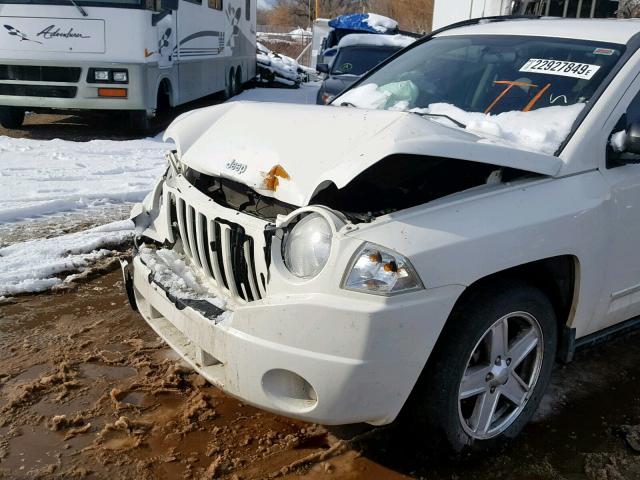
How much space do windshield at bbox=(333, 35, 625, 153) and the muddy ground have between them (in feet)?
4.49

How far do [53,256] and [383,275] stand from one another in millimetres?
3371

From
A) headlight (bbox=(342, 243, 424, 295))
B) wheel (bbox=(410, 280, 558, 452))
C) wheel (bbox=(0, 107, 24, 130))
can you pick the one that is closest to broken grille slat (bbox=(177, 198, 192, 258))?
headlight (bbox=(342, 243, 424, 295))

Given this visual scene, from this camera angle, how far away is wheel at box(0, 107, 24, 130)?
10.6m

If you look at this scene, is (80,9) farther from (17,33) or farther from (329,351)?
(329,351)

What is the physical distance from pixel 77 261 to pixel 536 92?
3.36 metres

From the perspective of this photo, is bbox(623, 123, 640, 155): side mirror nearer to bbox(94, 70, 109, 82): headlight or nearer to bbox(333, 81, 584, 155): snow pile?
bbox(333, 81, 584, 155): snow pile

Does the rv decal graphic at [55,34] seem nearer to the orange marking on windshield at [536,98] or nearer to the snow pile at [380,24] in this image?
the orange marking on windshield at [536,98]

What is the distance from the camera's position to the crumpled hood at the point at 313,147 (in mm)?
2545

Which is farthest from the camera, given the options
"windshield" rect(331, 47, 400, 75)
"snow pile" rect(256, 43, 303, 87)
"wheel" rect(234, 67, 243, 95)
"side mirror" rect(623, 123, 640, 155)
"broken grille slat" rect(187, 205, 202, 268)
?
"snow pile" rect(256, 43, 303, 87)

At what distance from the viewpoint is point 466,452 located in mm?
2736

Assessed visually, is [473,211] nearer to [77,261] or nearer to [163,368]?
[163,368]

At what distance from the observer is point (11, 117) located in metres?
10.7

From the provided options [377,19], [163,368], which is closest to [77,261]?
[163,368]

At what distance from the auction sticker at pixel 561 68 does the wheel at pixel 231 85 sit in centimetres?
1301
